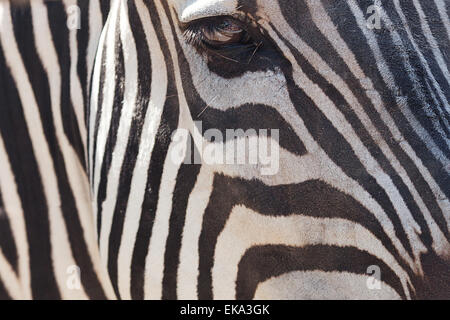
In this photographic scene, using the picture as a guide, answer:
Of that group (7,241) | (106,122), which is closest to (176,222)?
(106,122)

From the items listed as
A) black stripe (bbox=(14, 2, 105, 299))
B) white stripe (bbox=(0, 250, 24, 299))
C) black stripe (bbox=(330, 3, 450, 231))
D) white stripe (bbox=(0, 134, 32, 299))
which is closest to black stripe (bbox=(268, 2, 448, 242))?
black stripe (bbox=(330, 3, 450, 231))

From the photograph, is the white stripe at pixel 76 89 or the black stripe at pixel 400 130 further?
the white stripe at pixel 76 89

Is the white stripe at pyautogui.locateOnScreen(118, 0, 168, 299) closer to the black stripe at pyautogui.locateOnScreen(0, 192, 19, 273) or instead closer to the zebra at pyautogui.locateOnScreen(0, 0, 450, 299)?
the zebra at pyautogui.locateOnScreen(0, 0, 450, 299)

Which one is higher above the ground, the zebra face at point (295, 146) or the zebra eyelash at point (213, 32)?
the zebra eyelash at point (213, 32)

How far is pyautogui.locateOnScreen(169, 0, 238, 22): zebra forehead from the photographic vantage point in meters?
1.68

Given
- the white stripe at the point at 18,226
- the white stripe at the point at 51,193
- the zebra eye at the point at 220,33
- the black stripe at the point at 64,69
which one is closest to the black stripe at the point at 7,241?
the white stripe at the point at 18,226

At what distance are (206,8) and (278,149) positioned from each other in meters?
0.48

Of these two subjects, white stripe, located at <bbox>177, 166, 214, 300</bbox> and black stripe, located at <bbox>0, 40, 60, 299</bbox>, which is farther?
black stripe, located at <bbox>0, 40, 60, 299</bbox>

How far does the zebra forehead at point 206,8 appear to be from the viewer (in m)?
1.68

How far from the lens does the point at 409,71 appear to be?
1.61 metres

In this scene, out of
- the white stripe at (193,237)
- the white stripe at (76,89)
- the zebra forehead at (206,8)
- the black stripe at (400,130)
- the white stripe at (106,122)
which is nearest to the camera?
the black stripe at (400,130)

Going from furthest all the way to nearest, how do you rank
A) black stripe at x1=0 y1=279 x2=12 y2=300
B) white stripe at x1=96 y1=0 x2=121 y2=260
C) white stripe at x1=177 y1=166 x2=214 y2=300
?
black stripe at x1=0 y1=279 x2=12 y2=300 < white stripe at x1=96 y1=0 x2=121 y2=260 < white stripe at x1=177 y1=166 x2=214 y2=300

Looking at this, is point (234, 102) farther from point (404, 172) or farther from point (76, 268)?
point (76, 268)

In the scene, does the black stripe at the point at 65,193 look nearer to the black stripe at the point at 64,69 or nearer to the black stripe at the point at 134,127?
the black stripe at the point at 64,69
